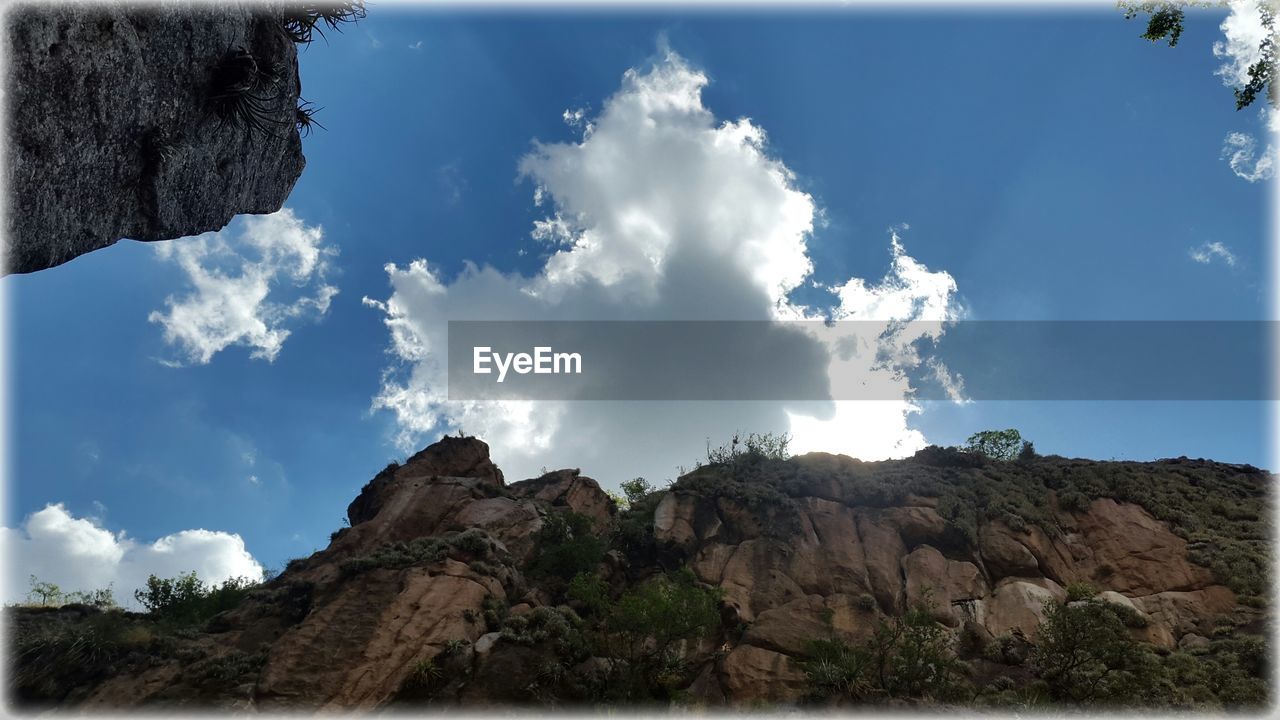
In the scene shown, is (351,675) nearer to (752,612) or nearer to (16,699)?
(16,699)

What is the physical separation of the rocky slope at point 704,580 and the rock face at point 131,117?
1647 cm

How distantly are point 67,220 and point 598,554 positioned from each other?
26905 millimetres

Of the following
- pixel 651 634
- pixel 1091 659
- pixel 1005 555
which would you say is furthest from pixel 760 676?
pixel 1005 555

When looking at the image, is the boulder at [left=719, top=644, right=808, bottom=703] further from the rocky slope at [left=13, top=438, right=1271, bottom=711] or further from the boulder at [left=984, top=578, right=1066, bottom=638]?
the boulder at [left=984, top=578, right=1066, bottom=638]

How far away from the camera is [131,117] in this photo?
13.6 metres

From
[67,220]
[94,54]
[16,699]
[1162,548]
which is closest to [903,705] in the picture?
[1162,548]

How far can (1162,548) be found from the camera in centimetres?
3038

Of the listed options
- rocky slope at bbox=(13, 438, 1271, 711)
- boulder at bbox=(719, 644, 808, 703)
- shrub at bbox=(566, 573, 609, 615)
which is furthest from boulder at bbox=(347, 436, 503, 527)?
boulder at bbox=(719, 644, 808, 703)

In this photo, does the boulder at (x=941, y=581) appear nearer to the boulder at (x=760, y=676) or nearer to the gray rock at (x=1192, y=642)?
the gray rock at (x=1192, y=642)

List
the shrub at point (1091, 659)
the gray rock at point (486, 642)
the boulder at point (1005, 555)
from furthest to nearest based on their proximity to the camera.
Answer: the boulder at point (1005, 555) < the gray rock at point (486, 642) < the shrub at point (1091, 659)

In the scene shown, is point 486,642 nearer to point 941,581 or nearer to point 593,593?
point 593,593

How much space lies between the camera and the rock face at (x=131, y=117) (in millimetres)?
11039

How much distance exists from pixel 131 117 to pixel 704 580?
101 feet

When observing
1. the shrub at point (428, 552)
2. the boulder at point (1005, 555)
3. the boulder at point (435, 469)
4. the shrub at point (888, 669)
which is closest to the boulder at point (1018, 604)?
the boulder at point (1005, 555)
